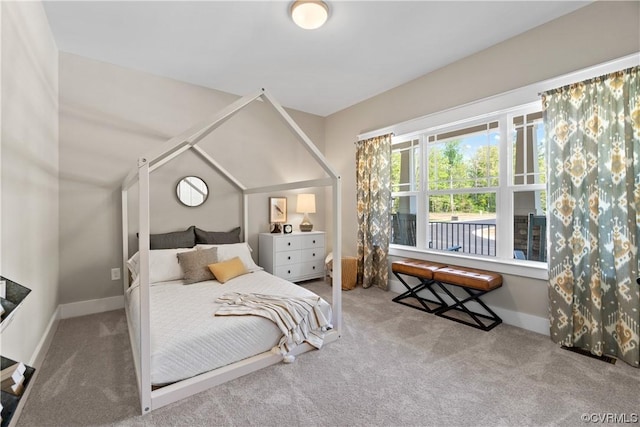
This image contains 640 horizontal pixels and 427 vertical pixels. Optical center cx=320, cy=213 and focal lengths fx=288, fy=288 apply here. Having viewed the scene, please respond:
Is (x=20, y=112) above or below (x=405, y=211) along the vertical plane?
above

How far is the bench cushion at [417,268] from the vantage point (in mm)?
3127

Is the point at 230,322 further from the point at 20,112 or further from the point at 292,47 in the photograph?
the point at 292,47

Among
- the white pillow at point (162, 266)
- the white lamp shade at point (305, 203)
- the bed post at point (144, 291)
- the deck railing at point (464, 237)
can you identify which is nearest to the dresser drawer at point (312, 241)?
the white lamp shade at point (305, 203)

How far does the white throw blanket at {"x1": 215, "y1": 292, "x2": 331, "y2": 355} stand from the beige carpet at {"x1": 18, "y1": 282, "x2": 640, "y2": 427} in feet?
0.45

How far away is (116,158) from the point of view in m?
3.22

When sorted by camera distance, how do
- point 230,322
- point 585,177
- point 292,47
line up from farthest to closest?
point 292,47
point 585,177
point 230,322

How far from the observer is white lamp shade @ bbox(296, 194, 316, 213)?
441 centimetres

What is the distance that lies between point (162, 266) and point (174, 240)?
47 centimetres

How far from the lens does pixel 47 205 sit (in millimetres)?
2557

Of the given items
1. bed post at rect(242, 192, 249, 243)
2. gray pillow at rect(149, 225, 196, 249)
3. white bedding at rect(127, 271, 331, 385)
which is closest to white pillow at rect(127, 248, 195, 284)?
gray pillow at rect(149, 225, 196, 249)

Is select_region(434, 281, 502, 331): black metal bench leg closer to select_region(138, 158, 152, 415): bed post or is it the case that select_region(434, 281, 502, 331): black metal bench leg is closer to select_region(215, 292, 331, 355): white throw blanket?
select_region(215, 292, 331, 355): white throw blanket

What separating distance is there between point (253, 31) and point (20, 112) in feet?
5.97

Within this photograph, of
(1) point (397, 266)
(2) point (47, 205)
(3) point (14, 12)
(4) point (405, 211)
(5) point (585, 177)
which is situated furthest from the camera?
(4) point (405, 211)

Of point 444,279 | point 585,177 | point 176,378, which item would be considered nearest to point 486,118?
point 585,177
